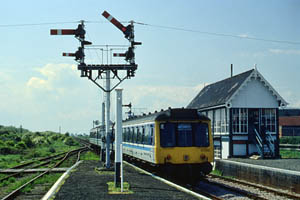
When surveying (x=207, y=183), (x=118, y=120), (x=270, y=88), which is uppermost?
(x=270, y=88)

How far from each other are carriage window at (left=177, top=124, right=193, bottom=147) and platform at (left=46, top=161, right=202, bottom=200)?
1.78 m

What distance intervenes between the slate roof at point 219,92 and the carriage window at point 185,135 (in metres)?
9.24

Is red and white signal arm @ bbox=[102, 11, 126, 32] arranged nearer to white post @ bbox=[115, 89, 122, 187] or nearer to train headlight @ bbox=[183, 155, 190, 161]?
white post @ bbox=[115, 89, 122, 187]

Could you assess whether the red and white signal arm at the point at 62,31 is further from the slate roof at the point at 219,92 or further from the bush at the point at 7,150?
the bush at the point at 7,150

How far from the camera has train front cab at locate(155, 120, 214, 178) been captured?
50.7 ft

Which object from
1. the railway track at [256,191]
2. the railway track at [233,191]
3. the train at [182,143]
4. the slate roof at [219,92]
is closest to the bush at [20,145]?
the slate roof at [219,92]

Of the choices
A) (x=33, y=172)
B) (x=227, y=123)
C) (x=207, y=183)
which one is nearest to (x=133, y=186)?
(x=207, y=183)

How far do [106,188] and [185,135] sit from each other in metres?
4.23

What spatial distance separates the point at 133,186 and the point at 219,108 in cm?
1411

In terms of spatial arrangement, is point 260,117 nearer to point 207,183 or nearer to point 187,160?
point 207,183

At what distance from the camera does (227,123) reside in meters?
24.8

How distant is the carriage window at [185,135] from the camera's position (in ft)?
51.3

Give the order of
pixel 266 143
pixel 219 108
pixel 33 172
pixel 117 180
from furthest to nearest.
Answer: pixel 219 108
pixel 266 143
pixel 33 172
pixel 117 180

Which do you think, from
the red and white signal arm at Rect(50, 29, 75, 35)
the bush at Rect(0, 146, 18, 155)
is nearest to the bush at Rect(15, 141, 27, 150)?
the bush at Rect(0, 146, 18, 155)
